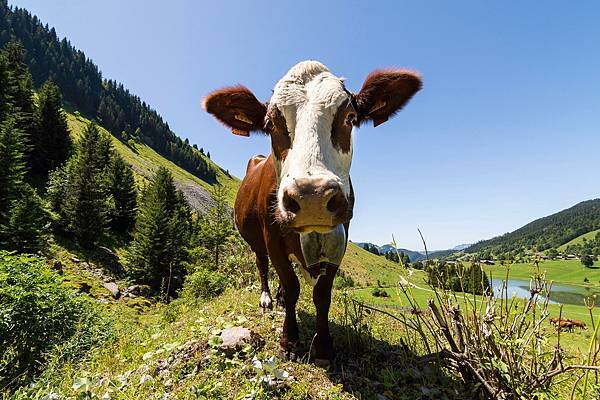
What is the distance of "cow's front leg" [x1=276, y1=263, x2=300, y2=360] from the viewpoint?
372 centimetres

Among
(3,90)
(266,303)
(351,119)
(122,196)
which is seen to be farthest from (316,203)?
(122,196)

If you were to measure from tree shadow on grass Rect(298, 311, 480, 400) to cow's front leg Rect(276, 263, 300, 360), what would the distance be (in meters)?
0.41

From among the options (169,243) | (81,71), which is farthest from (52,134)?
(81,71)

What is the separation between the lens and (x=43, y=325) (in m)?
6.76

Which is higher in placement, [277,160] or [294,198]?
[277,160]

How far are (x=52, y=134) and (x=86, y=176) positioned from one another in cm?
1564

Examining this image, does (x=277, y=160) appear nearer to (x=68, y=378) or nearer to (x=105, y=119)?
(x=68, y=378)

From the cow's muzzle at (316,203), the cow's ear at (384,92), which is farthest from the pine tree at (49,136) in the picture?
the cow's muzzle at (316,203)

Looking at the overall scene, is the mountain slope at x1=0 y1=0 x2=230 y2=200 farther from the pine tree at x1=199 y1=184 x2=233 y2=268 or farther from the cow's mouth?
the cow's mouth

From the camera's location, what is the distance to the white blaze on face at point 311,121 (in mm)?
2671

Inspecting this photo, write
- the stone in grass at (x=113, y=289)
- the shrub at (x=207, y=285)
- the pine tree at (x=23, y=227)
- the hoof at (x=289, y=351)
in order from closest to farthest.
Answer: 1. the hoof at (x=289, y=351)
2. the shrub at (x=207, y=285)
3. the pine tree at (x=23, y=227)
4. the stone in grass at (x=113, y=289)

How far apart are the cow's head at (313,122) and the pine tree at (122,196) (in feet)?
153

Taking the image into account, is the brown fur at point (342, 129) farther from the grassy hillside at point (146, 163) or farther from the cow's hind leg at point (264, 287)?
the grassy hillside at point (146, 163)

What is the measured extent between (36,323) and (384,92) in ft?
26.2
